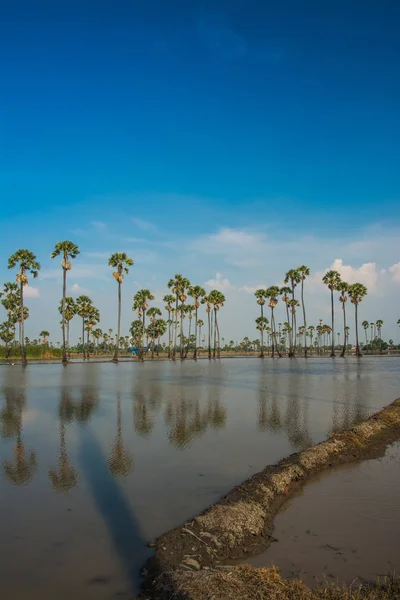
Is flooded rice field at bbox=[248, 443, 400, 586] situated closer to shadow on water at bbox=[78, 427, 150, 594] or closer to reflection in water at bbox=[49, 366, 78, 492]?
shadow on water at bbox=[78, 427, 150, 594]

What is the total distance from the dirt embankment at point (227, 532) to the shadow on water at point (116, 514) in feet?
0.67

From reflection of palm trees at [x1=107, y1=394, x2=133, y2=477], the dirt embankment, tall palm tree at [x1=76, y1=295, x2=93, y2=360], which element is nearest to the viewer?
the dirt embankment

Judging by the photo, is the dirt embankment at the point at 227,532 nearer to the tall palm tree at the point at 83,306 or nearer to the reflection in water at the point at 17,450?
the reflection in water at the point at 17,450

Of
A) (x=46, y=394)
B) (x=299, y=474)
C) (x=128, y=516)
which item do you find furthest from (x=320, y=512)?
(x=46, y=394)

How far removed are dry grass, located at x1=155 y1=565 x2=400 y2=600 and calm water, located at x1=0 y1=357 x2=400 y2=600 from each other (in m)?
0.68

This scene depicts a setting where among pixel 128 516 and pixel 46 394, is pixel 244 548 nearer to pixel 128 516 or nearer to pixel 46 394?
pixel 128 516

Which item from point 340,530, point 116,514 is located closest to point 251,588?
point 340,530

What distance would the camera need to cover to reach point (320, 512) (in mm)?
6547

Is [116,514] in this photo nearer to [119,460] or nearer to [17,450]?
[119,460]

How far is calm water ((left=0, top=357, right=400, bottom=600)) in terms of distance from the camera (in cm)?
504

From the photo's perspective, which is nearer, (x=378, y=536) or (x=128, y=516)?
(x=378, y=536)

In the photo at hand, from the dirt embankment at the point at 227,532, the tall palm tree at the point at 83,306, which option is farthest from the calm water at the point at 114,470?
the tall palm tree at the point at 83,306

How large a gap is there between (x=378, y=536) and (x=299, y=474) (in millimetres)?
2454

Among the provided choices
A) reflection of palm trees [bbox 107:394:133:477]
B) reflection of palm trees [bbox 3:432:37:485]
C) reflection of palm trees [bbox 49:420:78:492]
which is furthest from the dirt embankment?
reflection of palm trees [bbox 3:432:37:485]
